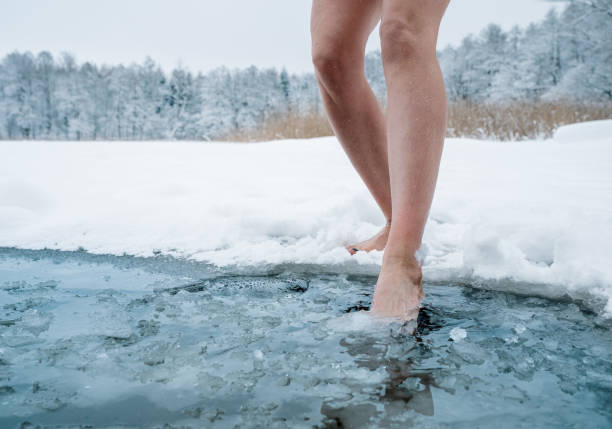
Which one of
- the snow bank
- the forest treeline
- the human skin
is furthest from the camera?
the forest treeline

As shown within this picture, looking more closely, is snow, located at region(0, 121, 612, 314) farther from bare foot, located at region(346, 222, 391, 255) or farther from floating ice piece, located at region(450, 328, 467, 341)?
floating ice piece, located at region(450, 328, 467, 341)

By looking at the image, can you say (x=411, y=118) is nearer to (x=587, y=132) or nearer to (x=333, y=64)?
(x=333, y=64)

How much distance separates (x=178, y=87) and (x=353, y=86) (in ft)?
172

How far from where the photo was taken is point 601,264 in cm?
103

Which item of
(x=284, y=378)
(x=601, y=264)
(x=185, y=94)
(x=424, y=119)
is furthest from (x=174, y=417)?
(x=185, y=94)

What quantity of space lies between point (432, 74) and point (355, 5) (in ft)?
1.11

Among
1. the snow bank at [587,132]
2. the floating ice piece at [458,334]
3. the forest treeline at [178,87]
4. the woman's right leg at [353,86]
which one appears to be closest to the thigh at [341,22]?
the woman's right leg at [353,86]

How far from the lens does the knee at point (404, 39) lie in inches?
39.1

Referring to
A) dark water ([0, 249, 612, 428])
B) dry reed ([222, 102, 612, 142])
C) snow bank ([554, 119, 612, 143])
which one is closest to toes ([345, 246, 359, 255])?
dark water ([0, 249, 612, 428])

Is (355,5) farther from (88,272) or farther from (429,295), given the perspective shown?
(88,272)

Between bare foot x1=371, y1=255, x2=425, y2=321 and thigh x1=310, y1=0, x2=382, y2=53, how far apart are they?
64 cm

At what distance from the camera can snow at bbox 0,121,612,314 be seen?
1.13 m

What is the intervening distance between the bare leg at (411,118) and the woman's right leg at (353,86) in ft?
0.75

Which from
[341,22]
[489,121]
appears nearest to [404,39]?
[341,22]
